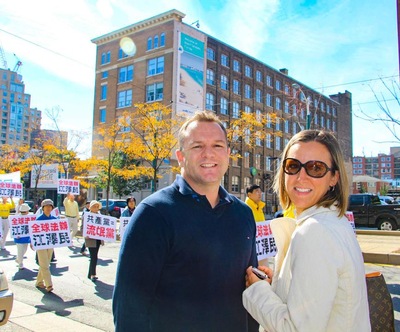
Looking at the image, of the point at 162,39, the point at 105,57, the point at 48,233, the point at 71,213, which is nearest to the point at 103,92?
the point at 105,57

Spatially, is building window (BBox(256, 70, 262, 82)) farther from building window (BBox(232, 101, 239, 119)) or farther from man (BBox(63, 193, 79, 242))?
man (BBox(63, 193, 79, 242))

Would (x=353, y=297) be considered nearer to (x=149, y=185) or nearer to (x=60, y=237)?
(x=60, y=237)

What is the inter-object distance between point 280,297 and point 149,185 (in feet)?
124

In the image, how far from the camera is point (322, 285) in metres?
1.57

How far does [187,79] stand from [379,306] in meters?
37.7

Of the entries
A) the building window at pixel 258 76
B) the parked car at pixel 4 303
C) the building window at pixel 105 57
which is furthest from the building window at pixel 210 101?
the parked car at pixel 4 303

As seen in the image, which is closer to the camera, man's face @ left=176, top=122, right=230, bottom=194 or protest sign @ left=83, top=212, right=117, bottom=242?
man's face @ left=176, top=122, right=230, bottom=194

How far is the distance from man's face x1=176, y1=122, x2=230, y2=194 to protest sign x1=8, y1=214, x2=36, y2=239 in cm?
924

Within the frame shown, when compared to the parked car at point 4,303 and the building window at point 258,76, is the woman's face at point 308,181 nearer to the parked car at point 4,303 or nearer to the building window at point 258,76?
the parked car at point 4,303

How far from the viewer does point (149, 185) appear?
39281 mm

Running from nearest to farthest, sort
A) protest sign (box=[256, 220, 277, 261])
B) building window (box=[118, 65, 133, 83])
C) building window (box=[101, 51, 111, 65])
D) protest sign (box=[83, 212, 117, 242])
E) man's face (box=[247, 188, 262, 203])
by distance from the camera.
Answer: protest sign (box=[256, 220, 277, 261]) < man's face (box=[247, 188, 262, 203]) < protest sign (box=[83, 212, 117, 242]) < building window (box=[118, 65, 133, 83]) < building window (box=[101, 51, 111, 65])

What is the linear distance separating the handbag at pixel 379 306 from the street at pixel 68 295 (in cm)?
397

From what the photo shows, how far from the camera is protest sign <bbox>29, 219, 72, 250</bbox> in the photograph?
8.18m

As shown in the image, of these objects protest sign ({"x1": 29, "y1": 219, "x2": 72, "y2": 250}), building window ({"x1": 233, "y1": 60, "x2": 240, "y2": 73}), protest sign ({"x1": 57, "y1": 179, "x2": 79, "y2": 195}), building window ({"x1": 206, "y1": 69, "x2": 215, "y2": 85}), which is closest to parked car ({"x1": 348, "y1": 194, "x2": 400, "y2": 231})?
protest sign ({"x1": 57, "y1": 179, "x2": 79, "y2": 195})
